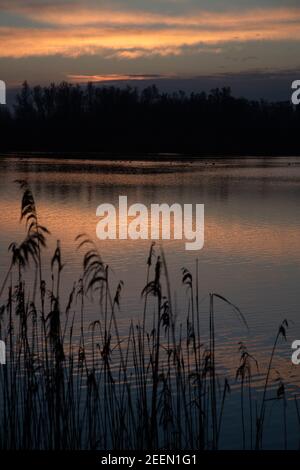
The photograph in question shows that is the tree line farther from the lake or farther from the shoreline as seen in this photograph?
the lake

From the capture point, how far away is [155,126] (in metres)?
84.5

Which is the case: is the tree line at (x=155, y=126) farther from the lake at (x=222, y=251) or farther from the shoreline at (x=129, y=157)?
the lake at (x=222, y=251)

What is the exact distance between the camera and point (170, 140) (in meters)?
82.4

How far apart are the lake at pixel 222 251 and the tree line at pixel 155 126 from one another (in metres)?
43.4

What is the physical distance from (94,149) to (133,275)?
70.4m

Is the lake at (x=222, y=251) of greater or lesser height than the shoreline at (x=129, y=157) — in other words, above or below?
above

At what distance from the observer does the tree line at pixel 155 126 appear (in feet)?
267

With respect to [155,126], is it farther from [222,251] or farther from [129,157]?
[222,251]
